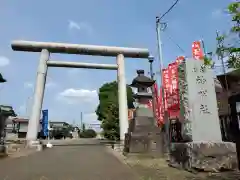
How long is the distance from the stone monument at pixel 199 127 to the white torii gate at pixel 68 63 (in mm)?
10131

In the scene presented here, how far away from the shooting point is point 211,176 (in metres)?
6.53

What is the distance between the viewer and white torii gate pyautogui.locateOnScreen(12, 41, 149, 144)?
16.8m

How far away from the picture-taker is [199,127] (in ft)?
24.6

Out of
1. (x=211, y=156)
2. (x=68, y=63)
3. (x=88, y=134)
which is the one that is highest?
(x=68, y=63)

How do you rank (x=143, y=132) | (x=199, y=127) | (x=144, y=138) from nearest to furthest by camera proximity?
(x=199, y=127) → (x=144, y=138) → (x=143, y=132)

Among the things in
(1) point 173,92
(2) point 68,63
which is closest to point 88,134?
(2) point 68,63

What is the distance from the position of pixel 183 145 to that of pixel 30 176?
467 cm

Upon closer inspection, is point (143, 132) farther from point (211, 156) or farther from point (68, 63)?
point (68, 63)

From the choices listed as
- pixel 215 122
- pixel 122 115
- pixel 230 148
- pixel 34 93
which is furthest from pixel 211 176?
pixel 34 93

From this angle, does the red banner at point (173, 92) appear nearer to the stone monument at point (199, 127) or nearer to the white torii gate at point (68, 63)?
the white torii gate at point (68, 63)

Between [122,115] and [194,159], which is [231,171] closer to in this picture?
[194,159]

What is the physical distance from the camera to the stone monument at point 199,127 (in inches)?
280

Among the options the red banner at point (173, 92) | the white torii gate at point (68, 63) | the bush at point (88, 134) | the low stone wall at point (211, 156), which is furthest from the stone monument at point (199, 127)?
the bush at point (88, 134)

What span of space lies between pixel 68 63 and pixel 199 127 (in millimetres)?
13288
